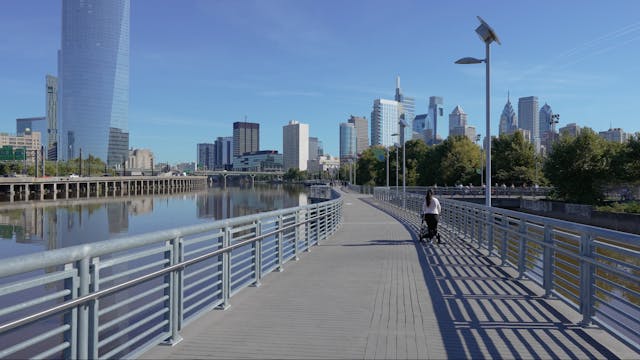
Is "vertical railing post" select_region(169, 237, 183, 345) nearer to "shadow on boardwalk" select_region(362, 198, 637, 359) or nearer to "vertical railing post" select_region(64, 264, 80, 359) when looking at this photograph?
"vertical railing post" select_region(64, 264, 80, 359)

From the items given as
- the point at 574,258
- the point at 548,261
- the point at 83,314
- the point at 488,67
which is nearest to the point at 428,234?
the point at 488,67

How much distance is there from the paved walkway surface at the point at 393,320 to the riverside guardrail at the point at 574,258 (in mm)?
277

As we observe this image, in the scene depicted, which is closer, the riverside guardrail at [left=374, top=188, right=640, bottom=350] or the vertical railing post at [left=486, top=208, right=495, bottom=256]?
the riverside guardrail at [left=374, top=188, right=640, bottom=350]

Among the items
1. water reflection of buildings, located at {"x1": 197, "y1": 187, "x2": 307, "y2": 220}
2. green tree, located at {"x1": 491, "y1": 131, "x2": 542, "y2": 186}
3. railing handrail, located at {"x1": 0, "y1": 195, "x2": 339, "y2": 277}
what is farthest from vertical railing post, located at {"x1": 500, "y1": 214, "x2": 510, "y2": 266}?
green tree, located at {"x1": 491, "y1": 131, "x2": 542, "y2": 186}

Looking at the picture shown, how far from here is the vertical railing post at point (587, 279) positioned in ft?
20.4

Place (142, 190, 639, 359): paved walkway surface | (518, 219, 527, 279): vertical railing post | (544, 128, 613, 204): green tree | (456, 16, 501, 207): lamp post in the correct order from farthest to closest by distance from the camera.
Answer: (544, 128, 613, 204): green tree, (456, 16, 501, 207): lamp post, (518, 219, 527, 279): vertical railing post, (142, 190, 639, 359): paved walkway surface

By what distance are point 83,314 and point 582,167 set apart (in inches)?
1881

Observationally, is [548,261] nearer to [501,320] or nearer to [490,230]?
[501,320]

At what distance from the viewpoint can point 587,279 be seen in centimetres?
630

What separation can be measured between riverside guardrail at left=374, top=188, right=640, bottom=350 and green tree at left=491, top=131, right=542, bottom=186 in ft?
212

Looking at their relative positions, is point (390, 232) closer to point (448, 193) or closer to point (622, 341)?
point (622, 341)

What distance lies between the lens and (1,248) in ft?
84.1

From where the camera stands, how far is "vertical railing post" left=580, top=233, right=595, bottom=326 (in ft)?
20.4

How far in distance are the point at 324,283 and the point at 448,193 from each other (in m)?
58.1
